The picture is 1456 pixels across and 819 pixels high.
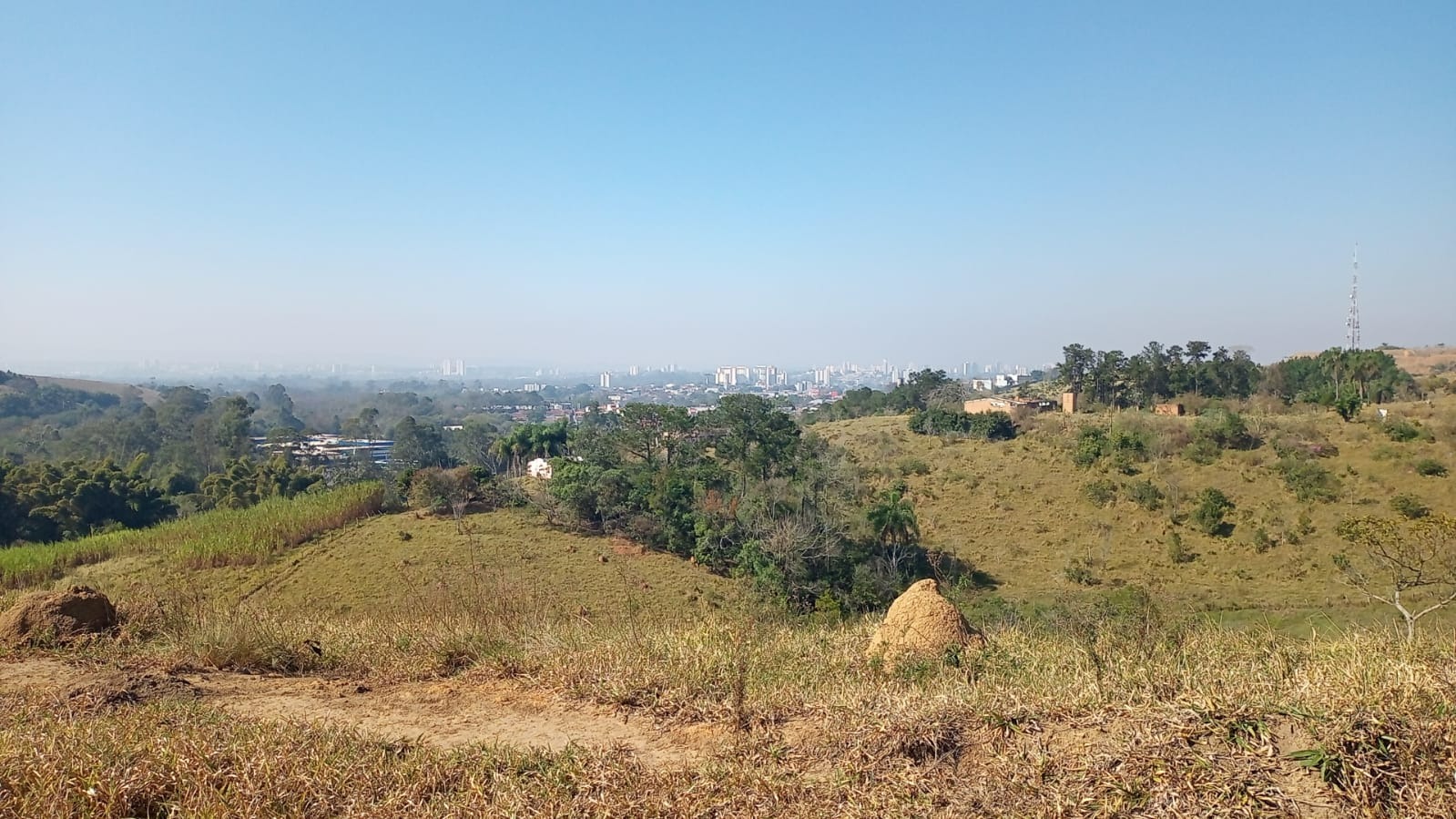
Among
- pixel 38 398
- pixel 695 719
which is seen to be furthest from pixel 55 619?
pixel 38 398

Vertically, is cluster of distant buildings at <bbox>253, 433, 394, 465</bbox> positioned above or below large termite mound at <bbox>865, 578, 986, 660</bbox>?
below

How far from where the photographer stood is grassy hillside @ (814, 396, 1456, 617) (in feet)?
57.6

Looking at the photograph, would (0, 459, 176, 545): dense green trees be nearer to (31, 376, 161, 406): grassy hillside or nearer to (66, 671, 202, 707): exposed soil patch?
(66, 671, 202, 707): exposed soil patch

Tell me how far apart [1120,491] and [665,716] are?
23851 mm

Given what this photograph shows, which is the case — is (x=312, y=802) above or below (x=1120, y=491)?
above

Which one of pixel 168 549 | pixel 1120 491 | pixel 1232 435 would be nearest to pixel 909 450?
pixel 1120 491

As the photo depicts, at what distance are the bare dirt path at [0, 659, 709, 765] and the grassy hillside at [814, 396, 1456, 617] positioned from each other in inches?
552

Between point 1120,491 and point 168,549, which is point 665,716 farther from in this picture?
point 1120,491

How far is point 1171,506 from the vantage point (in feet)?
72.4

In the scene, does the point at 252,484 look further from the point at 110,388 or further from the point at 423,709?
the point at 110,388

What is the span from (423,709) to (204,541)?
1540cm

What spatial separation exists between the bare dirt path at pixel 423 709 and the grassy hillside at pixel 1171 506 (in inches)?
552

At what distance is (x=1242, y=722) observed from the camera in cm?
238

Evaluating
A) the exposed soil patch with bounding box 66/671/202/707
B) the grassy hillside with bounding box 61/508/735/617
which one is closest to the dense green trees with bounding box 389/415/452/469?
the grassy hillside with bounding box 61/508/735/617
